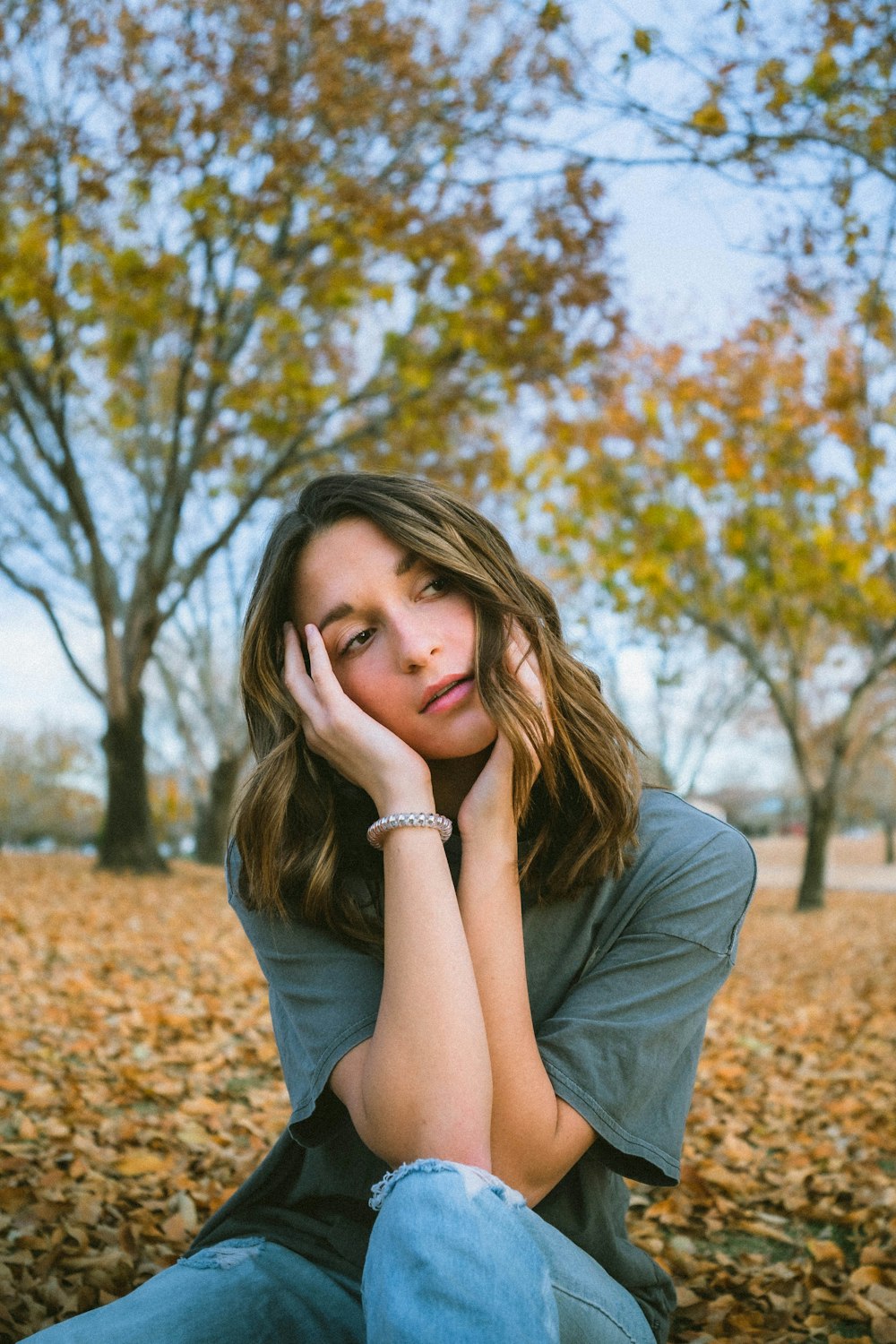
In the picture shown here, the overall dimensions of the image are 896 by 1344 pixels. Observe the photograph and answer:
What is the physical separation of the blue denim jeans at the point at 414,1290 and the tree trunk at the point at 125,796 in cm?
1132

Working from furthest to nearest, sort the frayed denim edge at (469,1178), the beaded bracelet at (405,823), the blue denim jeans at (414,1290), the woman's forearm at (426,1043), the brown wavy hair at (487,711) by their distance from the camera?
the brown wavy hair at (487,711), the beaded bracelet at (405,823), the woman's forearm at (426,1043), the frayed denim edge at (469,1178), the blue denim jeans at (414,1290)

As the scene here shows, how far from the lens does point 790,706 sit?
15852 millimetres

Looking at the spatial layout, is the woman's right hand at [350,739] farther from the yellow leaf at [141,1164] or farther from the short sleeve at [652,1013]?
the yellow leaf at [141,1164]

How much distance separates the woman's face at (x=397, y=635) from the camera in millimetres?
2148

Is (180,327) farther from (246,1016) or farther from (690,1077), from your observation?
(690,1077)

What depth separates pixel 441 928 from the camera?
6.02 feet

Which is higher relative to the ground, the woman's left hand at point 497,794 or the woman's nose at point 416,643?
the woman's nose at point 416,643

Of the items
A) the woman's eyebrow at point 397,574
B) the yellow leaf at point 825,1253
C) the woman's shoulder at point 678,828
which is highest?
the woman's eyebrow at point 397,574

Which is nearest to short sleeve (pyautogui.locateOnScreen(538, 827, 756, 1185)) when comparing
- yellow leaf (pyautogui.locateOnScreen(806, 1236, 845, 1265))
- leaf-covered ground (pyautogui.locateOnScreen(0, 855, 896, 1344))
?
leaf-covered ground (pyautogui.locateOnScreen(0, 855, 896, 1344))

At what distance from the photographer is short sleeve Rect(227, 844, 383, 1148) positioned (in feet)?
6.33

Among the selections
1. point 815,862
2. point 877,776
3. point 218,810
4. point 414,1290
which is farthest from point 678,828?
point 877,776

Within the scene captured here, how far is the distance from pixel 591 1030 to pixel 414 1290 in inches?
23.9

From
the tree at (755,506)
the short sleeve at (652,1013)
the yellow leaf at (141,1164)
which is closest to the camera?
the short sleeve at (652,1013)

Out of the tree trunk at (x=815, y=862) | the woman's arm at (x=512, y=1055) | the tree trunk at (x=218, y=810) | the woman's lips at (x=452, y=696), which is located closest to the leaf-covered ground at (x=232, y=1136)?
the woman's arm at (x=512, y=1055)
